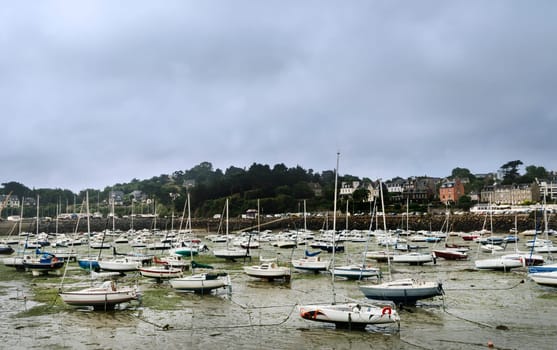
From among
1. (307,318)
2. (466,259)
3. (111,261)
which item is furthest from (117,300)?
(466,259)

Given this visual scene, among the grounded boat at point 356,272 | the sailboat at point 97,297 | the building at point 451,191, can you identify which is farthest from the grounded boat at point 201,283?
the building at point 451,191

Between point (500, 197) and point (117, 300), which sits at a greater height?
point (500, 197)

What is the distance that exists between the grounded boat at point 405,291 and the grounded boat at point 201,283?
10.1 metres

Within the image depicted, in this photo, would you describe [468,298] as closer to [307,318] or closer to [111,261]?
[307,318]

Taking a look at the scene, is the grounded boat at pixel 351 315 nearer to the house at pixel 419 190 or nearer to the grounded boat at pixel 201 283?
the grounded boat at pixel 201 283

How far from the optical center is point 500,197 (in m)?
165

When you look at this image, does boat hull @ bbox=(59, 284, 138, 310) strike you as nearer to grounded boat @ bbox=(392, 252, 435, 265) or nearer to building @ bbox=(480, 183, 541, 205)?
grounded boat @ bbox=(392, 252, 435, 265)

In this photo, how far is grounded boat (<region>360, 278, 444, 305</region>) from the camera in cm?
2709

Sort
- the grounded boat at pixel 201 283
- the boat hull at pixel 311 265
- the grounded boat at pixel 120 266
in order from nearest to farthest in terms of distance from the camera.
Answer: the grounded boat at pixel 201 283 → the boat hull at pixel 311 265 → the grounded boat at pixel 120 266

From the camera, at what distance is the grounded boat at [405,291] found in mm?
27094

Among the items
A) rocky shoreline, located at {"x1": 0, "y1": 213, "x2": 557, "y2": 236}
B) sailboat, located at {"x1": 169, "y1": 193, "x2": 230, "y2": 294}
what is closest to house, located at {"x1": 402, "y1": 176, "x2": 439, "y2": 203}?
rocky shoreline, located at {"x1": 0, "y1": 213, "x2": 557, "y2": 236}

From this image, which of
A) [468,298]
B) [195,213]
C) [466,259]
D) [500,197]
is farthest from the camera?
[195,213]

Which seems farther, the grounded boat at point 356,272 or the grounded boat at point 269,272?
the grounded boat at point 269,272

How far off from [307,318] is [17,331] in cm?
1309
